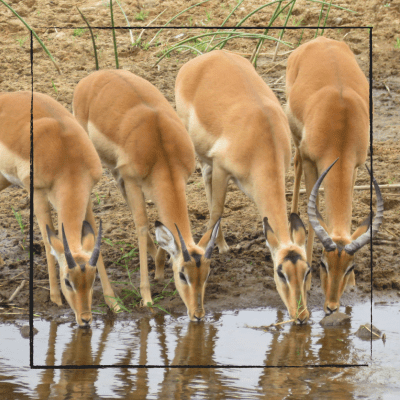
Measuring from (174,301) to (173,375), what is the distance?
5.12ft

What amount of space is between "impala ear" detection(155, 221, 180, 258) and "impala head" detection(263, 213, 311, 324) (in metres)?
0.73

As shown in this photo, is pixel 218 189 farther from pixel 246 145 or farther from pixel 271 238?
pixel 271 238

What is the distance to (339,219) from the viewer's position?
21.0ft

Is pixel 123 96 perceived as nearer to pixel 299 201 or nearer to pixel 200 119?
pixel 200 119

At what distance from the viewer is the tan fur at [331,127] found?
6.34m

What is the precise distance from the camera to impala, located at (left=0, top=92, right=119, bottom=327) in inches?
229

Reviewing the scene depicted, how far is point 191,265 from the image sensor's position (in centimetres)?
598

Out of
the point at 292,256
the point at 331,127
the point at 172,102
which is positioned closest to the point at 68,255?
the point at 292,256

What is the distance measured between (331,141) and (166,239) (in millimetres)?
1832

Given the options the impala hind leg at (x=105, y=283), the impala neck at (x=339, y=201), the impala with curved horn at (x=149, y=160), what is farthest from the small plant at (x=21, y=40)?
the impala neck at (x=339, y=201)

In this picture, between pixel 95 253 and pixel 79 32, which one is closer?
pixel 95 253

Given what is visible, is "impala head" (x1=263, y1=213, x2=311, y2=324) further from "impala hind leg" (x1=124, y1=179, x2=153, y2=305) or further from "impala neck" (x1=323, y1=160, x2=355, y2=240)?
"impala hind leg" (x1=124, y1=179, x2=153, y2=305)

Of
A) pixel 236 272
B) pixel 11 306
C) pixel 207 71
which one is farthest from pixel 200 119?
pixel 11 306

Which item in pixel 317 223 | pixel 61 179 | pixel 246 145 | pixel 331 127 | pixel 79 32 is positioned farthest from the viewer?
pixel 79 32
